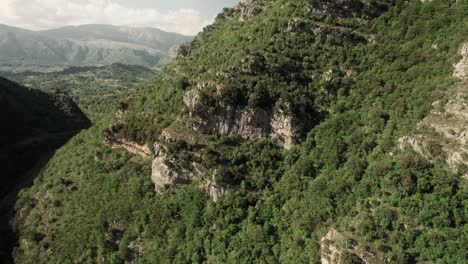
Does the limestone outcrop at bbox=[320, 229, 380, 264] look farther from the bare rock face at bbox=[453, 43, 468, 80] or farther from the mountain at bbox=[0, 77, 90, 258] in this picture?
the mountain at bbox=[0, 77, 90, 258]

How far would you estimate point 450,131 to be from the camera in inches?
1882

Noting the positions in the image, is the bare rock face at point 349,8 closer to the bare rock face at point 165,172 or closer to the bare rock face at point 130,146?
Result: the bare rock face at point 165,172

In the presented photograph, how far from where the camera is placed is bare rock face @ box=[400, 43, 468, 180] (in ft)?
150

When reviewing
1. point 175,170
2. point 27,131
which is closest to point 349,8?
point 175,170

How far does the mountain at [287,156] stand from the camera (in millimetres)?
46469

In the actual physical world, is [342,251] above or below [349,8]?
below

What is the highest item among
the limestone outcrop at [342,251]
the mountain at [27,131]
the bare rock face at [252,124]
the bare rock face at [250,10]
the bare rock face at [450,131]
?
the bare rock face at [250,10]

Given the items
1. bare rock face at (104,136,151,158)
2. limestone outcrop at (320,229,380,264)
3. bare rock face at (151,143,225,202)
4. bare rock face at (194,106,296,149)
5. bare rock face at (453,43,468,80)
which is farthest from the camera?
bare rock face at (104,136,151,158)

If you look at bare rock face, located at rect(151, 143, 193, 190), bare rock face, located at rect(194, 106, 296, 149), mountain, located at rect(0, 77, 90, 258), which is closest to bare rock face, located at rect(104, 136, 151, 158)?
bare rock face, located at rect(151, 143, 193, 190)

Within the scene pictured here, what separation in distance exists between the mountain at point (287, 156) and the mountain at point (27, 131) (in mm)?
16649

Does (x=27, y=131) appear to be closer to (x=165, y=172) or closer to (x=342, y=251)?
(x=165, y=172)

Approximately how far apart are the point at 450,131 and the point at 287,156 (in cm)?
2403

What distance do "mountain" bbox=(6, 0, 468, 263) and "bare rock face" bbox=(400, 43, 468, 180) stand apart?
0.18 meters

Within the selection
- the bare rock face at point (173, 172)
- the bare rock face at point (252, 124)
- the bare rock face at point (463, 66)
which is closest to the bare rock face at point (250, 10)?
the bare rock face at point (252, 124)
